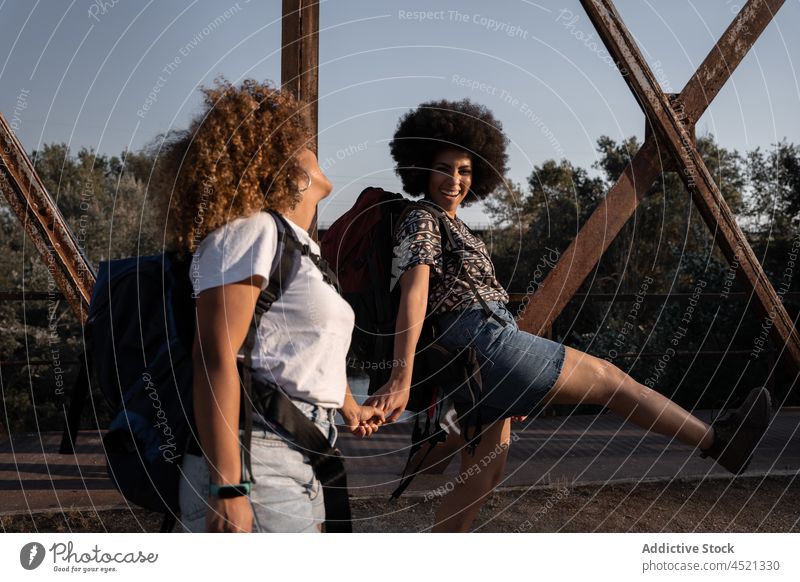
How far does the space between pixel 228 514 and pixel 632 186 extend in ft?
9.78

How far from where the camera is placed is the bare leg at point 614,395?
8.92 ft

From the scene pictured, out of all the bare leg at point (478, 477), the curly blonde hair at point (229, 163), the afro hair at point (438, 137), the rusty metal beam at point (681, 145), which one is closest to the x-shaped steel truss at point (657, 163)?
the rusty metal beam at point (681, 145)

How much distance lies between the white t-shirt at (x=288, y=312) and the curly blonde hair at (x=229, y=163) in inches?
2.5

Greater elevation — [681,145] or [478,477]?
[681,145]

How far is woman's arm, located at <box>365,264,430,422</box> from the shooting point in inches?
101

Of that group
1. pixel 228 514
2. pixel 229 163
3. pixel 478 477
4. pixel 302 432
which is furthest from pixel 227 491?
pixel 478 477

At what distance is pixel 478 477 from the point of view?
9.77ft

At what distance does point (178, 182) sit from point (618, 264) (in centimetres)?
1769

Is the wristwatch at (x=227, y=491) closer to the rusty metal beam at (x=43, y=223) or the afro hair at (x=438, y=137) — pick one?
the afro hair at (x=438, y=137)

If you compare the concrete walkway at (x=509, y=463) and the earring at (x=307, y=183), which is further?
the concrete walkway at (x=509, y=463)

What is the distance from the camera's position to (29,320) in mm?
18031

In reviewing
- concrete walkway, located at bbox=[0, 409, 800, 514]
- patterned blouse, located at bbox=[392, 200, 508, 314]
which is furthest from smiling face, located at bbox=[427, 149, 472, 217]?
concrete walkway, located at bbox=[0, 409, 800, 514]

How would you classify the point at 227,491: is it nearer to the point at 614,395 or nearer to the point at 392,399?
the point at 392,399

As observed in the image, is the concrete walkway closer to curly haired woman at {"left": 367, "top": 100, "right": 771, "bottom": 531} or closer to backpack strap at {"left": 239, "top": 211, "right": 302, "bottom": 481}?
curly haired woman at {"left": 367, "top": 100, "right": 771, "bottom": 531}
